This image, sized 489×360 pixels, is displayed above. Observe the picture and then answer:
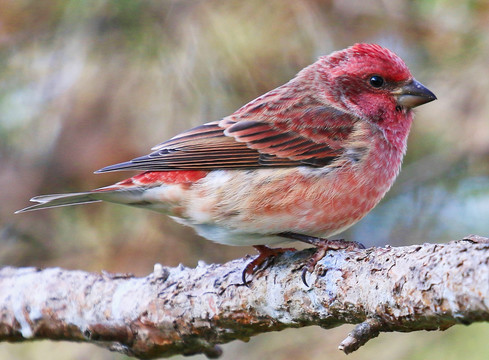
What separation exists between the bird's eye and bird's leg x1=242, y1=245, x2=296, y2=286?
1.62m

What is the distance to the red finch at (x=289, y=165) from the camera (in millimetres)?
4426

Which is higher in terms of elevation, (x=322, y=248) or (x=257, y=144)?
(x=257, y=144)

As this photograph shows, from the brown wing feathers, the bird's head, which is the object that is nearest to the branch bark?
the brown wing feathers

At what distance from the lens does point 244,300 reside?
3.96 metres

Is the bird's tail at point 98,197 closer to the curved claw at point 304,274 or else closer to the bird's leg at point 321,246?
the bird's leg at point 321,246

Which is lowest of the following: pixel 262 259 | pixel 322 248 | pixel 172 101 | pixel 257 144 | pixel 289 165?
pixel 262 259

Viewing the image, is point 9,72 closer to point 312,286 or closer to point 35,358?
point 35,358

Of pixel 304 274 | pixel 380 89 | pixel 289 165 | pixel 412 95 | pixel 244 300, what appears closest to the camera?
pixel 304 274

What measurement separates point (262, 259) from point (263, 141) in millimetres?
1031

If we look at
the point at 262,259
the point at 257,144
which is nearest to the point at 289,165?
the point at 257,144

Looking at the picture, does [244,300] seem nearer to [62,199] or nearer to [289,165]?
[289,165]

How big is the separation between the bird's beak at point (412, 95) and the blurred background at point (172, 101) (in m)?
1.05

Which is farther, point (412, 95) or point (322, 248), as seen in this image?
point (412, 95)

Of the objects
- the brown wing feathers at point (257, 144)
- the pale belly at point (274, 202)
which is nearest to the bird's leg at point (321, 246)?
the pale belly at point (274, 202)
